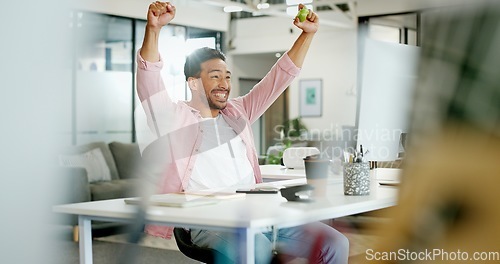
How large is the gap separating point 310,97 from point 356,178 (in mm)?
6941

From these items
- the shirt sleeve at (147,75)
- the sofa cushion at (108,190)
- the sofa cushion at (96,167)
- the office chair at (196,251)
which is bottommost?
the sofa cushion at (108,190)

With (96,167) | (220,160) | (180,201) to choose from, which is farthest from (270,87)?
(96,167)

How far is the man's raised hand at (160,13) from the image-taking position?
0.62 meters

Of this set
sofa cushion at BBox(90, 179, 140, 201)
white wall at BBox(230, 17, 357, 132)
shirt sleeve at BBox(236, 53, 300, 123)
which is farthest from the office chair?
white wall at BBox(230, 17, 357, 132)

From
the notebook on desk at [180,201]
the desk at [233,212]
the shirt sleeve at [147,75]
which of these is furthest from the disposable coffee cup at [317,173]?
the shirt sleeve at [147,75]

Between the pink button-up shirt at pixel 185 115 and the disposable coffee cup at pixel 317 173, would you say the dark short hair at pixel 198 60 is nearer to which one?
the pink button-up shirt at pixel 185 115

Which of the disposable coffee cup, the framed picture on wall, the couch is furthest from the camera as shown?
the framed picture on wall

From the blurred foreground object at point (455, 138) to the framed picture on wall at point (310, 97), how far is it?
7797mm

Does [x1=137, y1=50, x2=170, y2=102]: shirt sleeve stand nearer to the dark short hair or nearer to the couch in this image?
the dark short hair

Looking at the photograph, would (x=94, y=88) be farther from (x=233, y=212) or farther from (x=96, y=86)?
(x=233, y=212)

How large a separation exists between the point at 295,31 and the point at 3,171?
7.77 m

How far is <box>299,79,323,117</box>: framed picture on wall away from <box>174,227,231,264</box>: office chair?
22.1 feet

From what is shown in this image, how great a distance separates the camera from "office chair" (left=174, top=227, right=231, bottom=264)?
1176mm

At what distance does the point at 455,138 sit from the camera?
126mm
